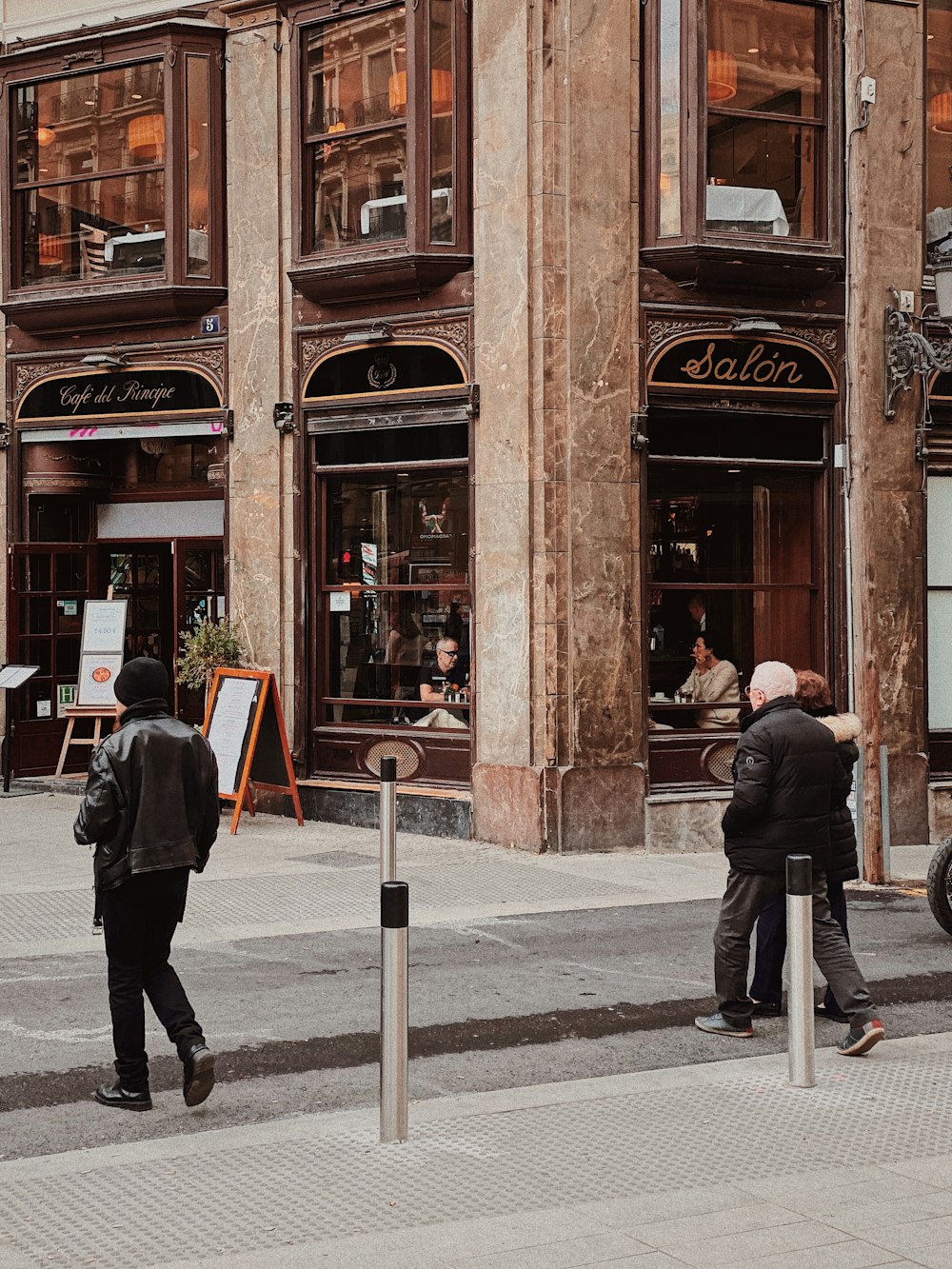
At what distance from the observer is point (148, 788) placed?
6469 mm

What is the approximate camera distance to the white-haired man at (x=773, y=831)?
7562 millimetres

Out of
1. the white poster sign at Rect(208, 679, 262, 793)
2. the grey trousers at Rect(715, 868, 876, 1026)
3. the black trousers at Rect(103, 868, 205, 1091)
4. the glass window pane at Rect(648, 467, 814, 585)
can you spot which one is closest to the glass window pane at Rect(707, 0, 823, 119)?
the glass window pane at Rect(648, 467, 814, 585)

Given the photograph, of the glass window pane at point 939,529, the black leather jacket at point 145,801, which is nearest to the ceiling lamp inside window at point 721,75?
the glass window pane at point 939,529

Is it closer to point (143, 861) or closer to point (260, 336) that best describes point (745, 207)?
point (260, 336)

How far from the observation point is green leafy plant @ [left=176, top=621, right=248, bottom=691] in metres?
15.0

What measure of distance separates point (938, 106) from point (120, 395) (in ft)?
27.9

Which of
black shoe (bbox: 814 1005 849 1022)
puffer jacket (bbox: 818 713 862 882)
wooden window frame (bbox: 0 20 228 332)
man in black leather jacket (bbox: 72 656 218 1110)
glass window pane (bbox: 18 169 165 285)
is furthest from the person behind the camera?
glass window pane (bbox: 18 169 165 285)

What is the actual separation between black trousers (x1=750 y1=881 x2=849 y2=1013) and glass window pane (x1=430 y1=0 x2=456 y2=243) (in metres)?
7.98

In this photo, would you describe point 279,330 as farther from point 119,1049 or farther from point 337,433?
point 119,1049

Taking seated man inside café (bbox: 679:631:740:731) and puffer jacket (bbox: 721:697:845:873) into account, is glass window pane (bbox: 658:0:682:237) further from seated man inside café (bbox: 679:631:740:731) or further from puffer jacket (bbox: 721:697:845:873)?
puffer jacket (bbox: 721:697:845:873)

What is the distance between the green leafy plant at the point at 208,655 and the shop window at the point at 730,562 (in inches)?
158

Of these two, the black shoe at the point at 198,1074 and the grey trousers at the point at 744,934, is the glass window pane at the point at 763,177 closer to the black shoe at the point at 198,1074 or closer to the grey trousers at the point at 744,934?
the grey trousers at the point at 744,934

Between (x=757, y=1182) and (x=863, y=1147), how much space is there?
628 mm

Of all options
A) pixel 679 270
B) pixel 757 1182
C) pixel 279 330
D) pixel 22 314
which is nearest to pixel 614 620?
pixel 679 270
